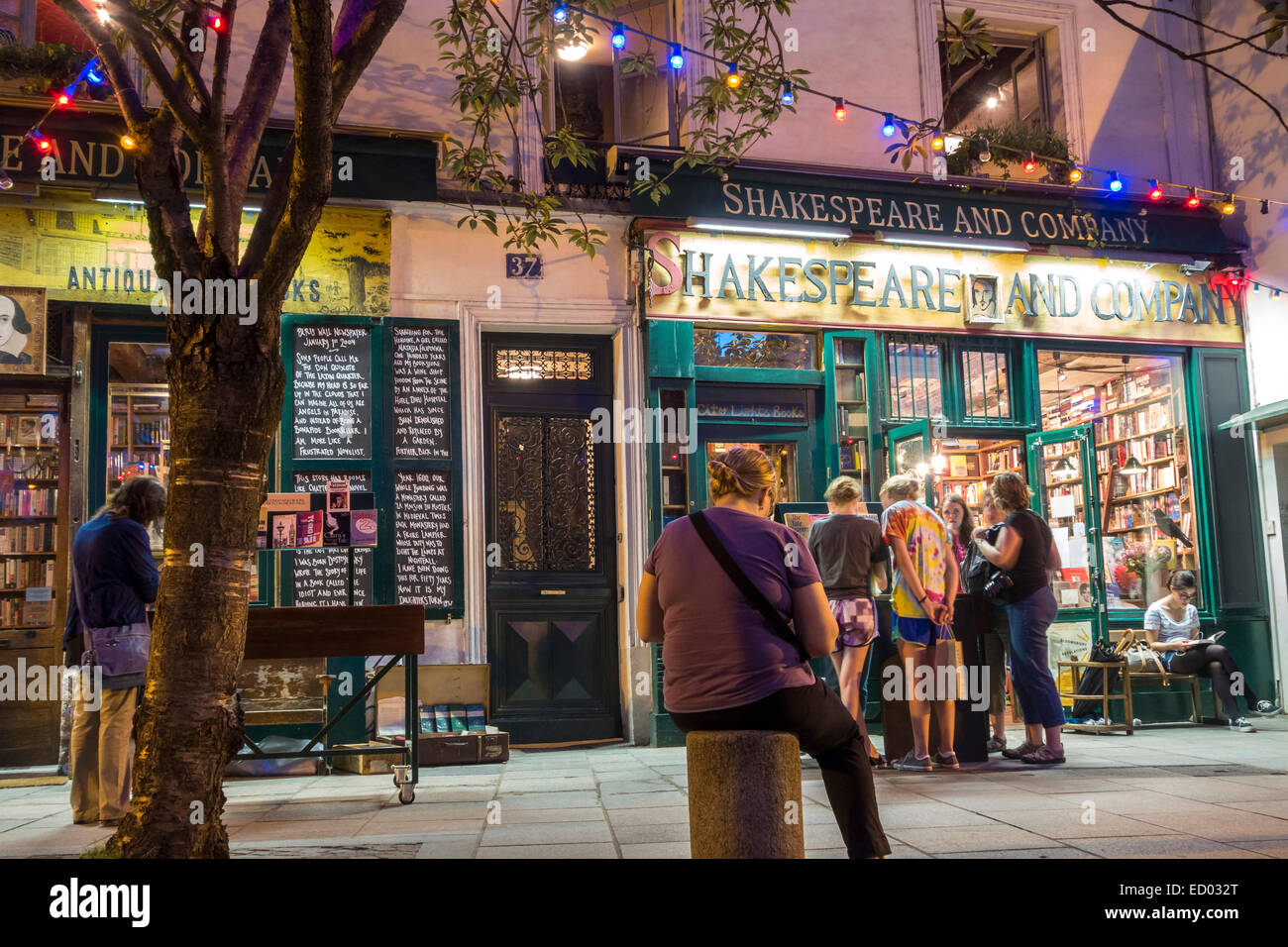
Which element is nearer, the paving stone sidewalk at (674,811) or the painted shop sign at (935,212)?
the paving stone sidewalk at (674,811)

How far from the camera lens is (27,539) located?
8.81m

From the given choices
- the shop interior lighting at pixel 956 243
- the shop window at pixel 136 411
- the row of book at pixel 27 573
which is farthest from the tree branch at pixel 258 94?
the shop interior lighting at pixel 956 243

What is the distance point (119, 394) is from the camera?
9055mm

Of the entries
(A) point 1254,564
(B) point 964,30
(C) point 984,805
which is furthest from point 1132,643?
(B) point 964,30

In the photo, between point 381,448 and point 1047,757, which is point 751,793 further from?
point 381,448

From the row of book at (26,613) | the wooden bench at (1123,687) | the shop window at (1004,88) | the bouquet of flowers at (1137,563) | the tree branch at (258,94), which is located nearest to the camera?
the tree branch at (258,94)

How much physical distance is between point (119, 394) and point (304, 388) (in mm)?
1522

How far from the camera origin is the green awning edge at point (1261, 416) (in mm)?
10516

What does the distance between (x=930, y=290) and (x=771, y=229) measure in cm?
177

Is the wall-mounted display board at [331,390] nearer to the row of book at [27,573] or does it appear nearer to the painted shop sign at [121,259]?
A: the painted shop sign at [121,259]

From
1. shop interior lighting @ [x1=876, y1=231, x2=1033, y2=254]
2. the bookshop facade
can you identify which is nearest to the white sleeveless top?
the bookshop facade

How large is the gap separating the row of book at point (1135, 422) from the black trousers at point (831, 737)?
9.13 m
